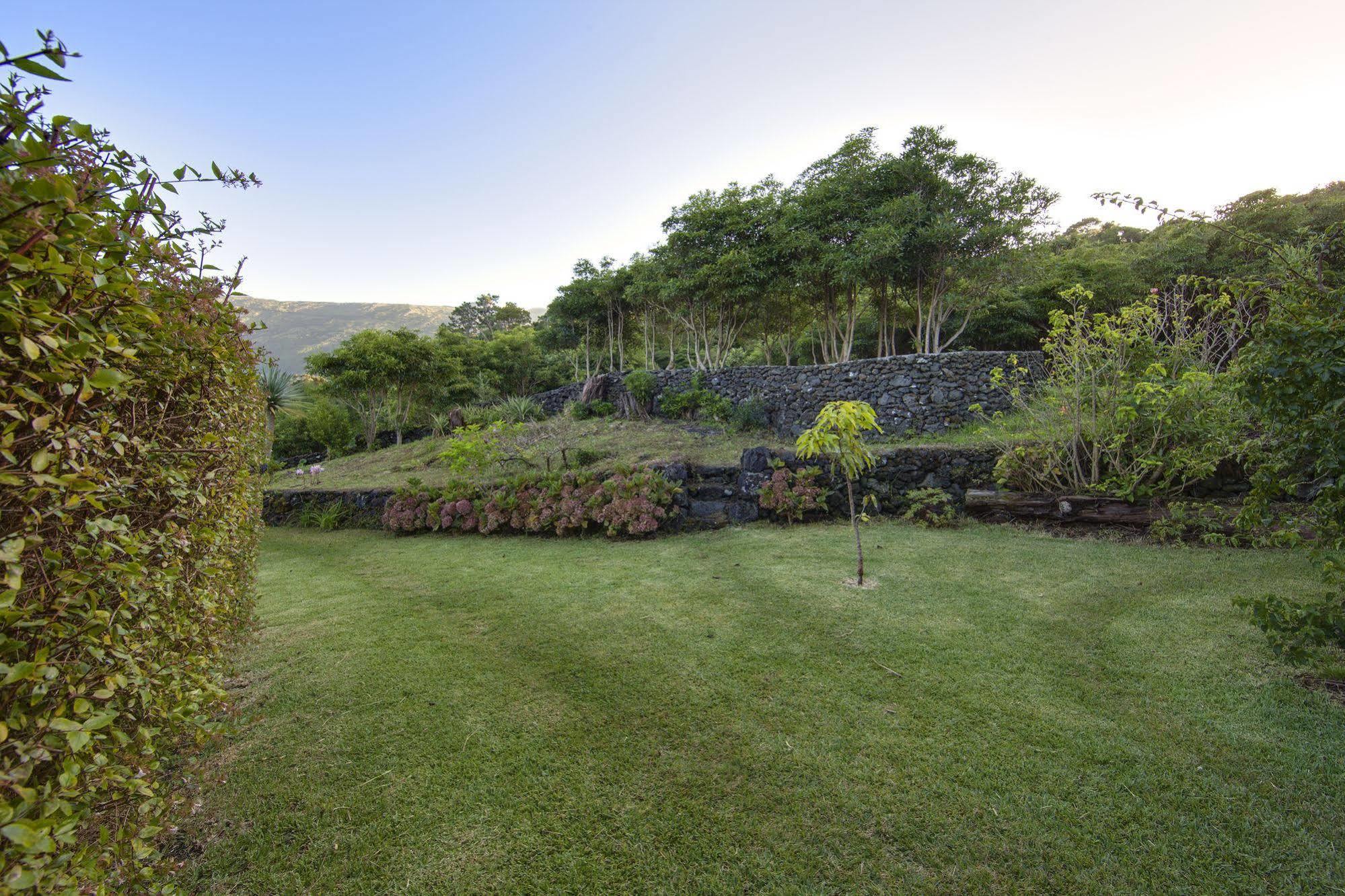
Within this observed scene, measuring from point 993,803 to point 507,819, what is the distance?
1.80 m

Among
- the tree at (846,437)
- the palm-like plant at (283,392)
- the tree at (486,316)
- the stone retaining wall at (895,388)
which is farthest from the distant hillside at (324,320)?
the tree at (846,437)

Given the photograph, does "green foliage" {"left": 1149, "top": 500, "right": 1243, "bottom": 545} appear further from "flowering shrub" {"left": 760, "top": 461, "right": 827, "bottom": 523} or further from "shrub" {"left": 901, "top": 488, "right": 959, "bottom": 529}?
"flowering shrub" {"left": 760, "top": 461, "right": 827, "bottom": 523}

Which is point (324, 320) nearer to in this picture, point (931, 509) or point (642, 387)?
point (642, 387)

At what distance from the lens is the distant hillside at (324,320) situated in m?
97.9

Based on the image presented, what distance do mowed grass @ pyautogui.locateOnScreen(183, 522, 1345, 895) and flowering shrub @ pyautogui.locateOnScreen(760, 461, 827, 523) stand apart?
244 cm

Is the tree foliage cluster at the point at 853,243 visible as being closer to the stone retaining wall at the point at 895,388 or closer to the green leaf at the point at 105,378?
the stone retaining wall at the point at 895,388

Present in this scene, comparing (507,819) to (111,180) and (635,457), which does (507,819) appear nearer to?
(111,180)

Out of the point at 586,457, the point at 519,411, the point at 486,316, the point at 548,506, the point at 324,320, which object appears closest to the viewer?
the point at 548,506

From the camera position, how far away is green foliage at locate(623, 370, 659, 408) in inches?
539

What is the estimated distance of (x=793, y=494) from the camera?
21.9 ft

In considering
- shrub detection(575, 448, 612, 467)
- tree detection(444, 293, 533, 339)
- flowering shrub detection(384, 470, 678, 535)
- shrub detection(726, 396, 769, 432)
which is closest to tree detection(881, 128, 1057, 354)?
shrub detection(726, 396, 769, 432)

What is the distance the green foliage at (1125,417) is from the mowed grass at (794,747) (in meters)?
1.45

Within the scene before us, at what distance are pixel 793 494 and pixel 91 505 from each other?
6.25 metres

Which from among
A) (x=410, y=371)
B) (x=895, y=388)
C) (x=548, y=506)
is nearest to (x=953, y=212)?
(x=895, y=388)
